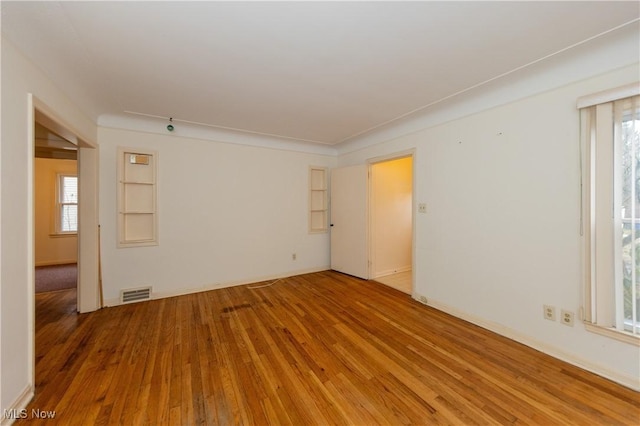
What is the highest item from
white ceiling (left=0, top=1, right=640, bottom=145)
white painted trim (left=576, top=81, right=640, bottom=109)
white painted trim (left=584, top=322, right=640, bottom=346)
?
white ceiling (left=0, top=1, right=640, bottom=145)

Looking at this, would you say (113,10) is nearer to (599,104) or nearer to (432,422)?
(432,422)

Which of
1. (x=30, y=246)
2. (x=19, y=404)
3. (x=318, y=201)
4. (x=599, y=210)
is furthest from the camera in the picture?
(x=318, y=201)

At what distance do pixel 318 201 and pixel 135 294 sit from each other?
3.13m

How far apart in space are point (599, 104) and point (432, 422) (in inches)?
96.3

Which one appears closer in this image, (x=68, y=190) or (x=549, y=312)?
(x=549, y=312)

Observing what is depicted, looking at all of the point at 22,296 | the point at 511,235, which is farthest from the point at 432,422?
the point at 22,296

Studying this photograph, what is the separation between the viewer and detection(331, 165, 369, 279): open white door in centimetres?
408

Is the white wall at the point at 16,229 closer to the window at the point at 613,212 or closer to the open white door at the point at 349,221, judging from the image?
the open white door at the point at 349,221

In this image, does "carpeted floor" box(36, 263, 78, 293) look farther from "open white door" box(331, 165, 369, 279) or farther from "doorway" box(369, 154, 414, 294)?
"doorway" box(369, 154, 414, 294)

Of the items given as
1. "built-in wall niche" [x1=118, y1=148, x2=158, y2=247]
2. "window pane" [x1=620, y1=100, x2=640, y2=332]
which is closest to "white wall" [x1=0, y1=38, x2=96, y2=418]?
"built-in wall niche" [x1=118, y1=148, x2=158, y2=247]

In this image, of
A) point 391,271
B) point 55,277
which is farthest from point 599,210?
point 55,277

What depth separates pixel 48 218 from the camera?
522 cm

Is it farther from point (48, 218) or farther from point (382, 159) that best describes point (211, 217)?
point (48, 218)

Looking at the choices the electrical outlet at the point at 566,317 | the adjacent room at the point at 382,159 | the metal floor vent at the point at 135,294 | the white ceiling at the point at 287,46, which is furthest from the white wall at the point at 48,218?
the electrical outlet at the point at 566,317
